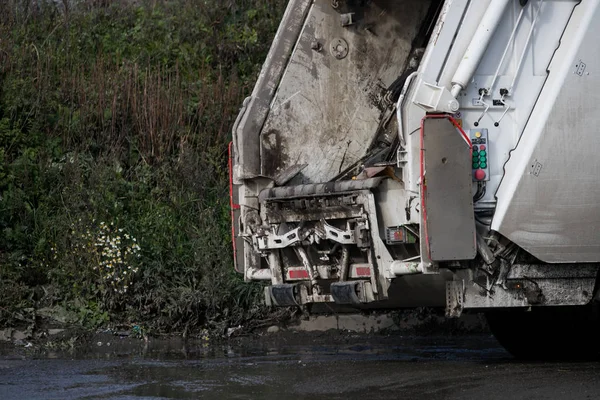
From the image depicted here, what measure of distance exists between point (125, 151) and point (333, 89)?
3.65m

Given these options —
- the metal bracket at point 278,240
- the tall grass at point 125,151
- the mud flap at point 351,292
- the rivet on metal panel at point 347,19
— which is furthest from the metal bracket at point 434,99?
the tall grass at point 125,151

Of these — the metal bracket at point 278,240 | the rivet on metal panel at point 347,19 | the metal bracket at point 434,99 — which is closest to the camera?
the metal bracket at point 434,99

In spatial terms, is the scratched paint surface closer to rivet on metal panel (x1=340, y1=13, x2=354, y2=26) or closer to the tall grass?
rivet on metal panel (x1=340, y1=13, x2=354, y2=26)

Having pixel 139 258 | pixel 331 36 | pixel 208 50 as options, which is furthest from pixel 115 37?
pixel 331 36

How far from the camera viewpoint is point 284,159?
7.49 metres

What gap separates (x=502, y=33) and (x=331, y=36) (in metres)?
1.58

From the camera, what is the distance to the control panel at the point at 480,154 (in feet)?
20.2

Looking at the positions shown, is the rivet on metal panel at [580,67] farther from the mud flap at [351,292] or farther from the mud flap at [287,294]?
the mud flap at [287,294]

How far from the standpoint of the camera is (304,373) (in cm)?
693

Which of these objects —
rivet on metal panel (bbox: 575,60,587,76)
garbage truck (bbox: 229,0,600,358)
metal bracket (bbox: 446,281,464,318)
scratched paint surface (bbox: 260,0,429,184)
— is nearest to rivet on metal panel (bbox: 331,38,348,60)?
scratched paint surface (bbox: 260,0,429,184)

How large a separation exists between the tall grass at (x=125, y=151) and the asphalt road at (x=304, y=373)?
706 mm

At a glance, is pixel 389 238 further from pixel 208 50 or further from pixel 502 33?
pixel 208 50

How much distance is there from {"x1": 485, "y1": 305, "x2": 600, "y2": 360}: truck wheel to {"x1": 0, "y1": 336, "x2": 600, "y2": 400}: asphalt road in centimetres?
16

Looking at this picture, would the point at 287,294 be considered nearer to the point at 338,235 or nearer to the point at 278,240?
the point at 278,240
